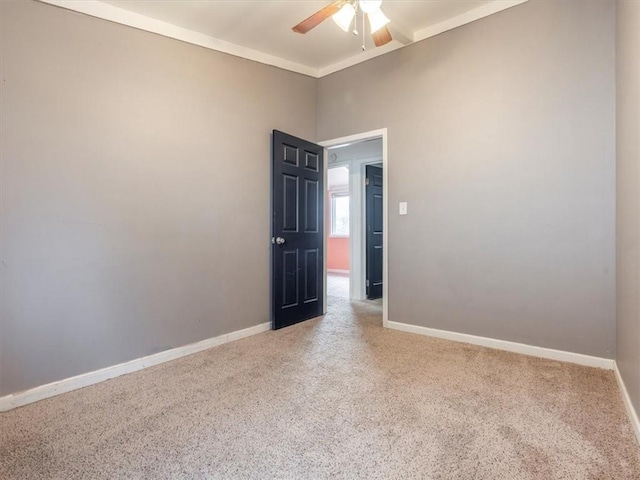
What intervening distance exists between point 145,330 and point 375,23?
2.68 meters

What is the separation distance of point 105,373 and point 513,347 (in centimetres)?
301

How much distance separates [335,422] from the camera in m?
1.75

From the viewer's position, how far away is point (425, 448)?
153cm

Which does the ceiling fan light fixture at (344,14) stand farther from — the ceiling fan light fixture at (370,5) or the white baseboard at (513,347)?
the white baseboard at (513,347)

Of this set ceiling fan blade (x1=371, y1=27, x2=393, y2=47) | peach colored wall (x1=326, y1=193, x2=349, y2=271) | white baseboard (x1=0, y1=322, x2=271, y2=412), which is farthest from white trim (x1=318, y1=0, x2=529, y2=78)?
peach colored wall (x1=326, y1=193, x2=349, y2=271)

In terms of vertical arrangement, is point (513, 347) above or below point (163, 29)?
below

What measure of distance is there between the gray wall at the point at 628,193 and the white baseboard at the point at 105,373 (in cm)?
272

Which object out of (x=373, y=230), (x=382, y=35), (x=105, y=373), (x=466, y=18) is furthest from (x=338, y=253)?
(x=105, y=373)

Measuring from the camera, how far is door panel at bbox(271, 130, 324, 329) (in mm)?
3348

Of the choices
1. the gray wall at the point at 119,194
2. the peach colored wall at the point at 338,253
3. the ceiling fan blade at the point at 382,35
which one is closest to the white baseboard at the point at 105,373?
the gray wall at the point at 119,194

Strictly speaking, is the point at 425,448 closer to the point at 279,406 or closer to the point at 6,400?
the point at 279,406

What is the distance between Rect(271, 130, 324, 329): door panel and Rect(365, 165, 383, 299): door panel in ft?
4.30

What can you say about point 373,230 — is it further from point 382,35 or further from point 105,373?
point 105,373

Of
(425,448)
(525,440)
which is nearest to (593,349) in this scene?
(525,440)
